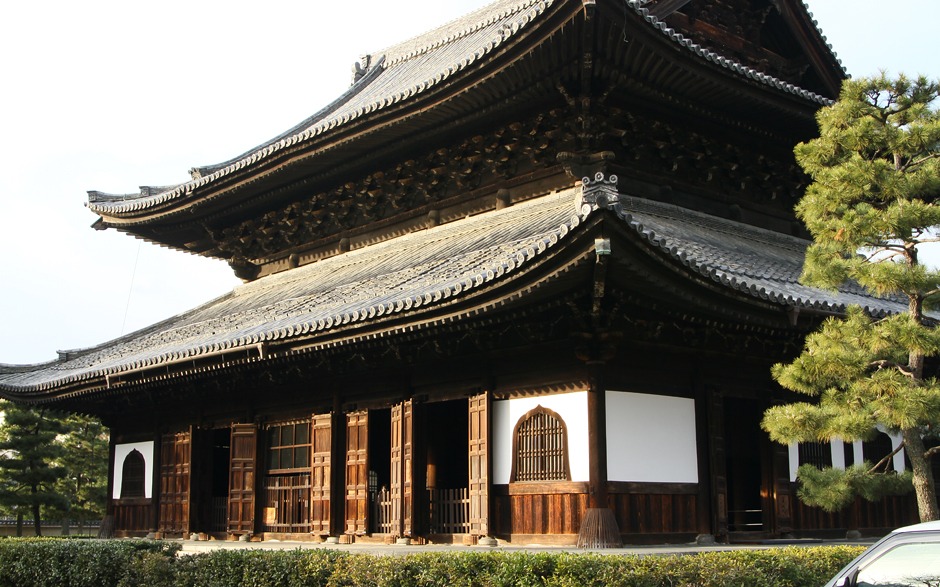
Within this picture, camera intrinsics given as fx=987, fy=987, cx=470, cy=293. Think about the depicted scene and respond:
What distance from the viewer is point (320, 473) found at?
1648 cm

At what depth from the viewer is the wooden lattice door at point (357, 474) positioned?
15.8m

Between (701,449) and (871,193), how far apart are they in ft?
14.1

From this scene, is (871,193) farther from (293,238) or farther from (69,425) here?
(69,425)

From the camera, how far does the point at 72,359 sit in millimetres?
23047

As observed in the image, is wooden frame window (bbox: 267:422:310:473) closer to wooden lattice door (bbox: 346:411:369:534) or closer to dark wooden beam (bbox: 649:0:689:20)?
wooden lattice door (bbox: 346:411:369:534)

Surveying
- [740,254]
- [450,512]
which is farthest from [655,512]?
[740,254]

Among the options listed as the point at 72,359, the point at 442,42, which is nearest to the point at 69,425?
the point at 72,359

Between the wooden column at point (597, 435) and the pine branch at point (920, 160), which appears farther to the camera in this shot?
the wooden column at point (597, 435)

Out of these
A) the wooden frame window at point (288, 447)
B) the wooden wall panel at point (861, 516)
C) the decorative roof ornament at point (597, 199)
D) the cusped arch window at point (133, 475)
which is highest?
the decorative roof ornament at point (597, 199)

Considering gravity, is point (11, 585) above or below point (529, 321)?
below

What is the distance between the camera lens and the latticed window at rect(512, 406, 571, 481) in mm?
13047

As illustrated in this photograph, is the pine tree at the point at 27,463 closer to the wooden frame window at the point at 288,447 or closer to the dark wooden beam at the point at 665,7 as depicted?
the wooden frame window at the point at 288,447

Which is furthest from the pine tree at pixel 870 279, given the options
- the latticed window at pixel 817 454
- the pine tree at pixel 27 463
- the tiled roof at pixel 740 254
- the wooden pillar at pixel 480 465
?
the pine tree at pixel 27 463

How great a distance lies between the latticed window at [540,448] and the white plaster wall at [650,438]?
0.68 meters
